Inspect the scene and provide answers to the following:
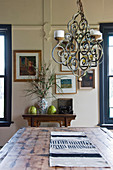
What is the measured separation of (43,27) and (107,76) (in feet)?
5.27

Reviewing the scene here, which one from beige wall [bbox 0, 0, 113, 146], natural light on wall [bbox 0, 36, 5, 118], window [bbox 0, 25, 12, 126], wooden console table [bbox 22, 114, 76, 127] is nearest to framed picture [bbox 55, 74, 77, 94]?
beige wall [bbox 0, 0, 113, 146]

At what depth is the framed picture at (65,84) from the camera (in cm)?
438

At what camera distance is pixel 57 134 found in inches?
99.3

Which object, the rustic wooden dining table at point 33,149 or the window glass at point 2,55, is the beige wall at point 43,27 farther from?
the rustic wooden dining table at point 33,149

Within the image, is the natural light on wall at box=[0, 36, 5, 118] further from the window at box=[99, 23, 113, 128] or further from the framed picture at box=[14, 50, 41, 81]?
the window at box=[99, 23, 113, 128]

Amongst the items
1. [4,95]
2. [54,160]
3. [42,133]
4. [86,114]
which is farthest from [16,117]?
[54,160]

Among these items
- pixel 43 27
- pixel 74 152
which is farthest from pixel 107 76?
pixel 74 152

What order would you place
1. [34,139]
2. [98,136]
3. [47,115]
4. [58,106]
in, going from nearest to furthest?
[34,139]
[98,136]
[47,115]
[58,106]

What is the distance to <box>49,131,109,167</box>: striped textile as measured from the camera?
1.59 metres

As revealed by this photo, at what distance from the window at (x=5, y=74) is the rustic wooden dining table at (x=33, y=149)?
1.73 meters

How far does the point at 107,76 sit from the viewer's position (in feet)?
14.7

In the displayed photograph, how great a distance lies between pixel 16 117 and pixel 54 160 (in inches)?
112

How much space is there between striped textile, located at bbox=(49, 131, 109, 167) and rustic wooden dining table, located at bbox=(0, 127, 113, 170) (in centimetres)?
5

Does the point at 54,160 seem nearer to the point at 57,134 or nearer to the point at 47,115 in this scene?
the point at 57,134
